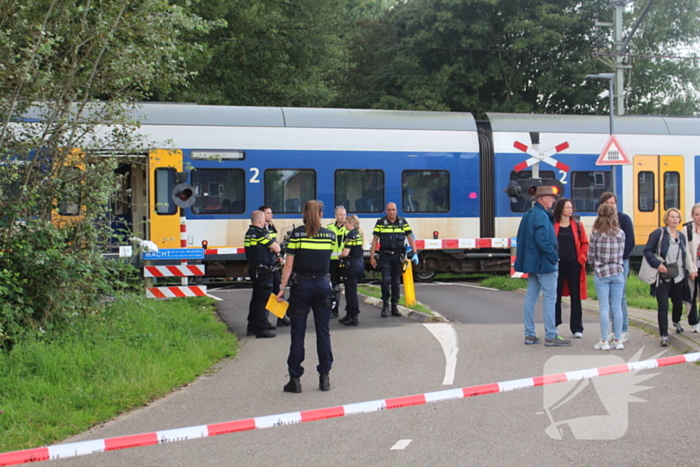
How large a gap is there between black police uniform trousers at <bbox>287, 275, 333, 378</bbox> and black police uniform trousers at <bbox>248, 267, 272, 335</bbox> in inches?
117

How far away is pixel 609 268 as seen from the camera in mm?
8422

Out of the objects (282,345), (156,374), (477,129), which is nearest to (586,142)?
(477,129)

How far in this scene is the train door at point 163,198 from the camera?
1489 centimetres

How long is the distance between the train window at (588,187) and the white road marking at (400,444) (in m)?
13.2

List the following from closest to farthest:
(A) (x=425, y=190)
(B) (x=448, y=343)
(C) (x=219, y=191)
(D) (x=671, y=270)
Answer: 1. (D) (x=671, y=270)
2. (B) (x=448, y=343)
3. (C) (x=219, y=191)
4. (A) (x=425, y=190)

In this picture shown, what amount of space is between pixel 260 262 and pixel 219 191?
6.02 m

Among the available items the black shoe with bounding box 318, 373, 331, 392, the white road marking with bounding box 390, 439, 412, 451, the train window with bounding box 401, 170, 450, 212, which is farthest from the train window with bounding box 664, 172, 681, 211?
the white road marking with bounding box 390, 439, 412, 451

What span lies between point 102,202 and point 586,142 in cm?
1179

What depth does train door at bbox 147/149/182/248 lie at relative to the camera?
48.9 ft

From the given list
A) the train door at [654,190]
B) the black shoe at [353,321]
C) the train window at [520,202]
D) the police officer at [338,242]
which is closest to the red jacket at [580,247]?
the black shoe at [353,321]

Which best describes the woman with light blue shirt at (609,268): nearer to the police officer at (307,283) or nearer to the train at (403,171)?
the police officer at (307,283)

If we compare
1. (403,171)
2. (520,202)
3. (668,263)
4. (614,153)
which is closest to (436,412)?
(668,263)

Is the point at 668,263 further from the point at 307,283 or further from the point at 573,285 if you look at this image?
the point at 307,283

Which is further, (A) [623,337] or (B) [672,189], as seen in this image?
(B) [672,189]
